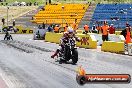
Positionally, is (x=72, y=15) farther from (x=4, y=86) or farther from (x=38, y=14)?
(x=4, y=86)

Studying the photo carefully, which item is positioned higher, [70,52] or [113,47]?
[70,52]

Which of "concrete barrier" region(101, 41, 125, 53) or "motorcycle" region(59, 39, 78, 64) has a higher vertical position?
"motorcycle" region(59, 39, 78, 64)

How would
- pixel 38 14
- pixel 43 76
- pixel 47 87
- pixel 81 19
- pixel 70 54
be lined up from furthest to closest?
pixel 38 14 → pixel 81 19 → pixel 70 54 → pixel 43 76 → pixel 47 87

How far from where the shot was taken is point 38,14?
8225cm

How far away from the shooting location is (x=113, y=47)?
2711 cm

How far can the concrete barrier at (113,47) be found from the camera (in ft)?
84.8

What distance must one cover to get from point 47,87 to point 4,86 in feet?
4.32

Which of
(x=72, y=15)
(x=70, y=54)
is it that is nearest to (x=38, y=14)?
(x=72, y=15)

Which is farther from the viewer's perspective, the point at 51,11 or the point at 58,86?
the point at 51,11

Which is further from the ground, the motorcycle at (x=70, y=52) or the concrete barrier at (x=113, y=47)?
the motorcycle at (x=70, y=52)

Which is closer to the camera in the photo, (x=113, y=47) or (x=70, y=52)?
(x=70, y=52)

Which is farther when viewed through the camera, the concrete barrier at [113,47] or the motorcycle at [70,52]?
the concrete barrier at [113,47]

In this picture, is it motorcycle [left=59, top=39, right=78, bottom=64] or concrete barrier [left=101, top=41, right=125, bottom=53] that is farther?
concrete barrier [left=101, top=41, right=125, bottom=53]

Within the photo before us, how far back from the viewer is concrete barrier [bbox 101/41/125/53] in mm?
25859
